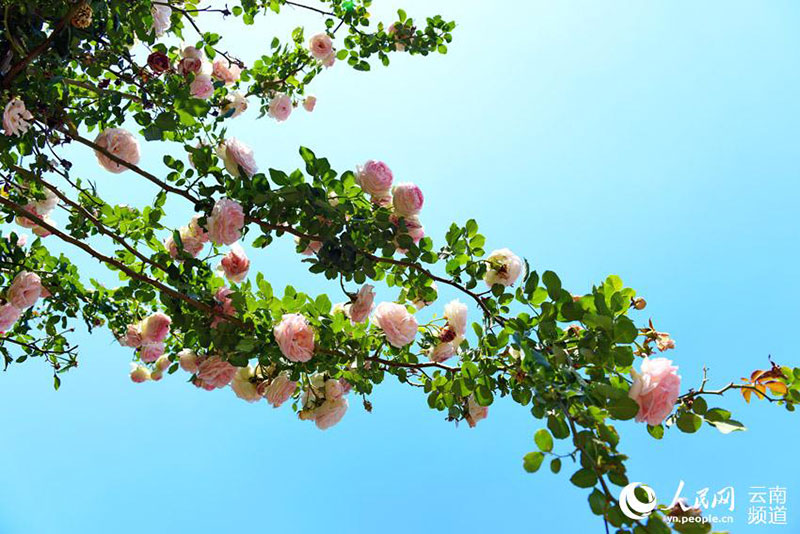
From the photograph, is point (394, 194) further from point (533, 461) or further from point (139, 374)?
point (139, 374)

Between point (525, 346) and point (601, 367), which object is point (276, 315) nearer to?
point (525, 346)

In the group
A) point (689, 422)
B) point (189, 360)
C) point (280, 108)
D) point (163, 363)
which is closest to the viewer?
point (689, 422)

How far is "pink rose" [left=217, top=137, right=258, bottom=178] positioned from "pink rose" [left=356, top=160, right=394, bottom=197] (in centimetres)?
31

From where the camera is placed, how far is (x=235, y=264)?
159 cm

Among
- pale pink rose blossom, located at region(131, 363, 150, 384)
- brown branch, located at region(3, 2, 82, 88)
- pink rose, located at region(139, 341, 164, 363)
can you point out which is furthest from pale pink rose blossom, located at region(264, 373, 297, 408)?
pale pink rose blossom, located at region(131, 363, 150, 384)

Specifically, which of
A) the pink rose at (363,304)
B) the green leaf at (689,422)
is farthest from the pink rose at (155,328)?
the green leaf at (689,422)

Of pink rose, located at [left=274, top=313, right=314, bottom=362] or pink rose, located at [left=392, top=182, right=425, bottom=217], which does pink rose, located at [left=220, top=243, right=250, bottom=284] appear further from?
pink rose, located at [left=392, top=182, right=425, bottom=217]

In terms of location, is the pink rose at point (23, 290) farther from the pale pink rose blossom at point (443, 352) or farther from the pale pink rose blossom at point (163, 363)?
the pale pink rose blossom at point (443, 352)

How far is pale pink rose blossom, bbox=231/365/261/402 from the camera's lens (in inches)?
61.7

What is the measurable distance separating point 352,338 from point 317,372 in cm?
19

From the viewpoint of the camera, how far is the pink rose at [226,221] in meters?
1.29

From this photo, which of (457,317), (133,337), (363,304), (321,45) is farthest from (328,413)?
(321,45)

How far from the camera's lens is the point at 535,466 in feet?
3.24

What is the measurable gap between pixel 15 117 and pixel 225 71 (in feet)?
3.71
